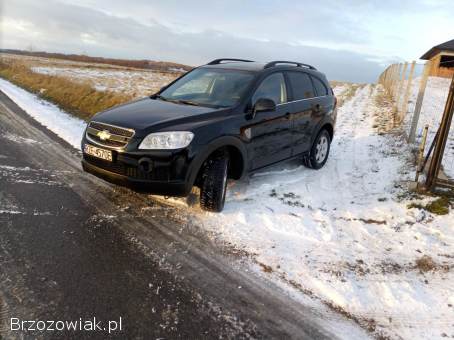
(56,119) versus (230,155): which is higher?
(230,155)

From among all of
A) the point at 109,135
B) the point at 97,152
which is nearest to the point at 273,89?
the point at 109,135

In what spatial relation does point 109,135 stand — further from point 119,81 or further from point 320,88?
point 119,81

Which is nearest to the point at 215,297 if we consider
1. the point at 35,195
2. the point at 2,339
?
the point at 2,339

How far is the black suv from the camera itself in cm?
401

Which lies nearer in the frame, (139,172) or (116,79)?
(139,172)

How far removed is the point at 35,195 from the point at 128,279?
2303mm

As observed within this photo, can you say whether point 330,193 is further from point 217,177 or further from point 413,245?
point 217,177

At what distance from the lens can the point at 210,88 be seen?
5215 mm

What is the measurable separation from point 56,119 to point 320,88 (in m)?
6.98

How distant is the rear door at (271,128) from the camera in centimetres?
494

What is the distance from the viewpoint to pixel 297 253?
150 inches

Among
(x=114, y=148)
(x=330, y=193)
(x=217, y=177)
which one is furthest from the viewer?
(x=330, y=193)

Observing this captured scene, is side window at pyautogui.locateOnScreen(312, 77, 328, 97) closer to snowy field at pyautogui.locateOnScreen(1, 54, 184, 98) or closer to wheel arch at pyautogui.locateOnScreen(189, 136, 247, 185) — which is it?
wheel arch at pyautogui.locateOnScreen(189, 136, 247, 185)

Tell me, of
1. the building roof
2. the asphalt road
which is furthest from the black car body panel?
the building roof
